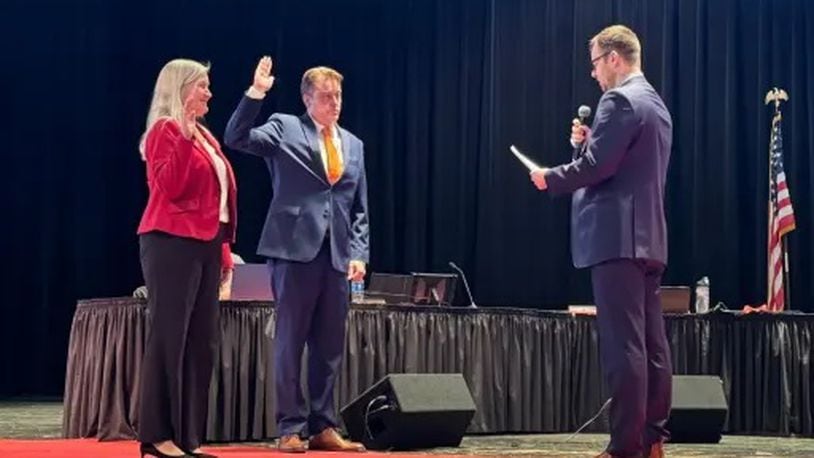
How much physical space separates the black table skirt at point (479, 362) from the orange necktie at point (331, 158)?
37.2 inches

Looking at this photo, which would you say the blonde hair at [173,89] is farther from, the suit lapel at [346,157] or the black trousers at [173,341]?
the suit lapel at [346,157]

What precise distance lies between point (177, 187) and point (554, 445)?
2.59m

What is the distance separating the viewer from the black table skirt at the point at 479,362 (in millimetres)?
5184

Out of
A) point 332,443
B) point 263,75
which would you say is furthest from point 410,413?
point 263,75

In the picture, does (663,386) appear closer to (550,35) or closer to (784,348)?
(784,348)

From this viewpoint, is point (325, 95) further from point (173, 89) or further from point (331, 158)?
point (173, 89)

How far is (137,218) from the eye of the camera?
10.1 m

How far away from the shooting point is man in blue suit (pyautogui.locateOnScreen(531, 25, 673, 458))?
362 cm

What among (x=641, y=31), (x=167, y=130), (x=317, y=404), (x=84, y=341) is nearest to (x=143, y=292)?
(x=84, y=341)

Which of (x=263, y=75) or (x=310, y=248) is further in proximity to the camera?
(x=310, y=248)

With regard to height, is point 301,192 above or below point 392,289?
above

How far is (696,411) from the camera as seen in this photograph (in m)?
5.52

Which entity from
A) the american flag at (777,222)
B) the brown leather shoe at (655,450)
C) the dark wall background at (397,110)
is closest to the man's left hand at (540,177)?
the brown leather shoe at (655,450)

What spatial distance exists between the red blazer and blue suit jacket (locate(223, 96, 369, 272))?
2.47 ft
